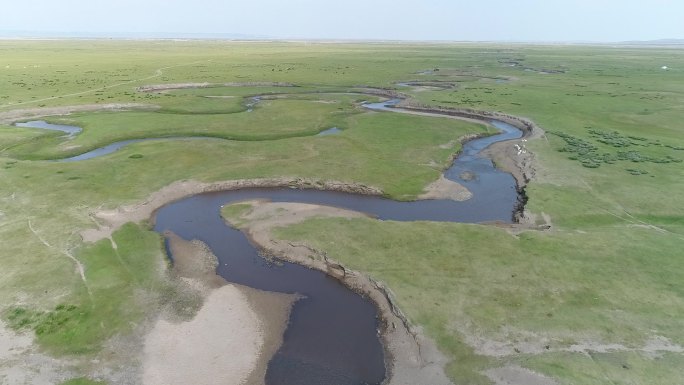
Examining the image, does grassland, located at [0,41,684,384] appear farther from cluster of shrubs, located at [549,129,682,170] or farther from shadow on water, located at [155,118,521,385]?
shadow on water, located at [155,118,521,385]

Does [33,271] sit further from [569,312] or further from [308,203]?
[569,312]

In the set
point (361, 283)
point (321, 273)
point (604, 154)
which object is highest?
point (604, 154)

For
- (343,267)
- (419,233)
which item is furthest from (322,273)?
(419,233)

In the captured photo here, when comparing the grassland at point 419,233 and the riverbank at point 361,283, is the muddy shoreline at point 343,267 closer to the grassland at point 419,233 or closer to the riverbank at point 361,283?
the riverbank at point 361,283

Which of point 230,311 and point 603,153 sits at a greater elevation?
point 603,153

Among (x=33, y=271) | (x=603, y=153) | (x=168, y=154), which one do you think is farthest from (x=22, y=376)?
(x=603, y=153)

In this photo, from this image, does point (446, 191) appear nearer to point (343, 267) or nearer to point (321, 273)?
point (343, 267)

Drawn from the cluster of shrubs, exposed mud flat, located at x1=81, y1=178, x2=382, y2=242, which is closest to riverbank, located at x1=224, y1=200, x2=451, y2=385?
exposed mud flat, located at x1=81, y1=178, x2=382, y2=242
